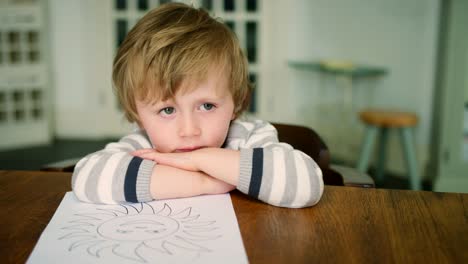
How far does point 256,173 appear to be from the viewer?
2.66ft

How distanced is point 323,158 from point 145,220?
19.8 inches

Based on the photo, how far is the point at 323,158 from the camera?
1.10 m

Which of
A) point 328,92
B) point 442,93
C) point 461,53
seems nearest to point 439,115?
point 442,93

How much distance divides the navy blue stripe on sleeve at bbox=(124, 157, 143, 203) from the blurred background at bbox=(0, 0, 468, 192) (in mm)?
2544

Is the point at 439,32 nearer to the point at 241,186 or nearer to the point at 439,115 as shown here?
the point at 439,115

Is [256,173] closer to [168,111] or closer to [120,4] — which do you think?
[168,111]

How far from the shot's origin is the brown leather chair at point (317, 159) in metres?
1.10

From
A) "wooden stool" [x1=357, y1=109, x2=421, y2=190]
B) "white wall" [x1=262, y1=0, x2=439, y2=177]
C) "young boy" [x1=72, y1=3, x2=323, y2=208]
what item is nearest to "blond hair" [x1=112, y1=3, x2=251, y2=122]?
"young boy" [x1=72, y1=3, x2=323, y2=208]

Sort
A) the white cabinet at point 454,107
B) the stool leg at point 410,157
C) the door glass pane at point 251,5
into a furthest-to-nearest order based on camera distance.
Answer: the door glass pane at point 251,5 → the stool leg at point 410,157 → the white cabinet at point 454,107

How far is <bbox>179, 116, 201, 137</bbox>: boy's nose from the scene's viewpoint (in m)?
0.88

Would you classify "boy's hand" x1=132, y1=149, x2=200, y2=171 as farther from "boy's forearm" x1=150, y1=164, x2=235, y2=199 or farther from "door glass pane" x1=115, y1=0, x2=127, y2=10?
"door glass pane" x1=115, y1=0, x2=127, y2=10

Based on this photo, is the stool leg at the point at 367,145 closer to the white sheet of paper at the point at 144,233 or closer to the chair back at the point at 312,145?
the chair back at the point at 312,145

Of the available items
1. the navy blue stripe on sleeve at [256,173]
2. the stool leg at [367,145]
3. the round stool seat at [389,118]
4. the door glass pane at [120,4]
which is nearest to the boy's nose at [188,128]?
the navy blue stripe on sleeve at [256,173]

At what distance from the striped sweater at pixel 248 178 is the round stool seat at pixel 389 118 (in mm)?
2224
